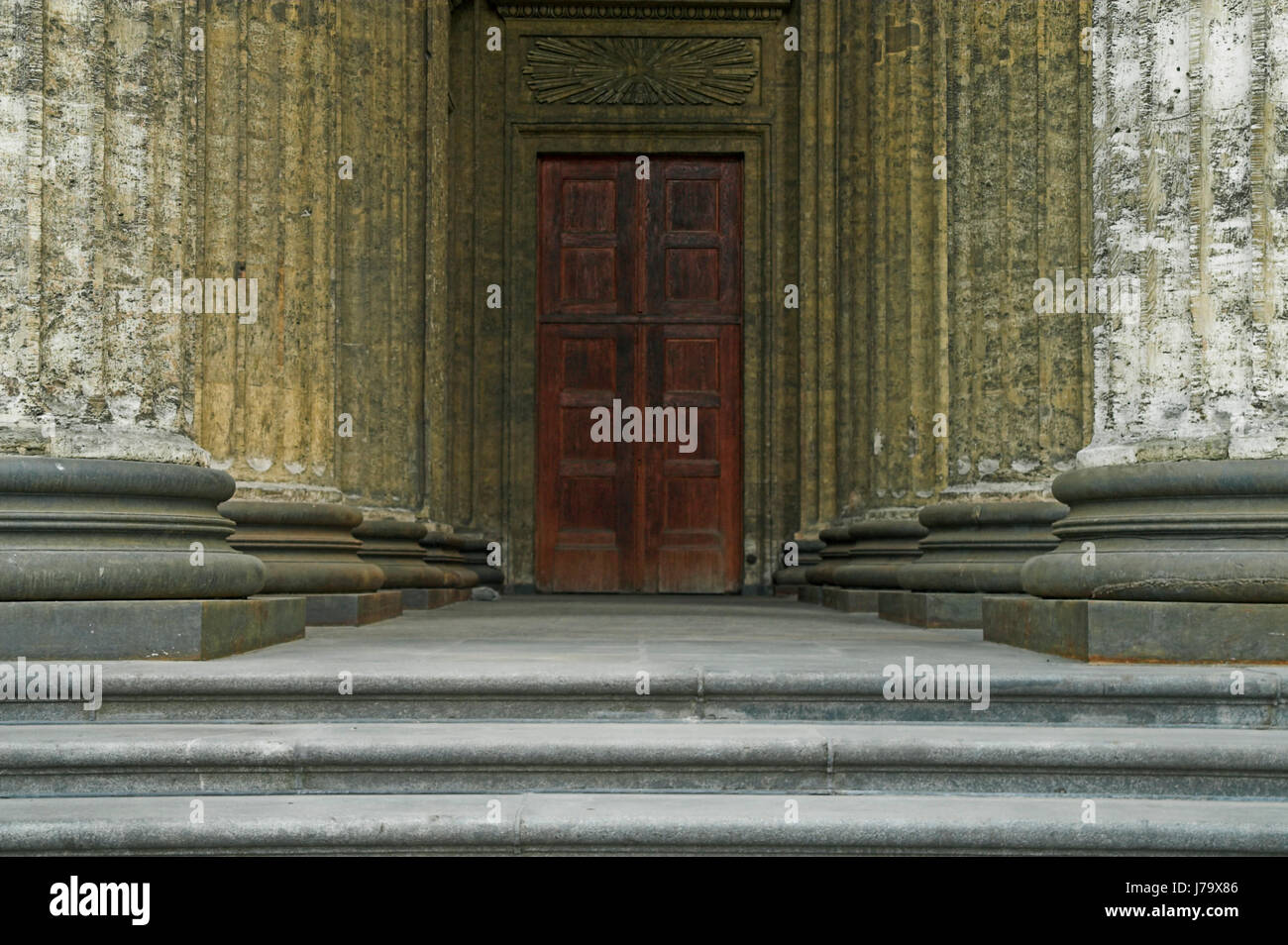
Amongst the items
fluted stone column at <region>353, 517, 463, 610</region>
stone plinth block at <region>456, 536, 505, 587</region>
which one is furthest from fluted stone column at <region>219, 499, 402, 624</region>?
stone plinth block at <region>456, 536, 505, 587</region>

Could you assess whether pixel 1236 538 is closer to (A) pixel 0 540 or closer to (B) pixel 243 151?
(A) pixel 0 540

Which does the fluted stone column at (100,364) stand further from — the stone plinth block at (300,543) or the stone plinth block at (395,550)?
the stone plinth block at (395,550)

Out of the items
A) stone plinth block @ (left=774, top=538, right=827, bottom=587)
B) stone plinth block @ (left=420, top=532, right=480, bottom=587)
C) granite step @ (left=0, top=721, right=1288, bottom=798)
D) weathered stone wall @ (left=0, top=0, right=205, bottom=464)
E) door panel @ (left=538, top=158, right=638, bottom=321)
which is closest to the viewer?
granite step @ (left=0, top=721, right=1288, bottom=798)

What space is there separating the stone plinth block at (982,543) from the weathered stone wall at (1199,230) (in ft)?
5.22

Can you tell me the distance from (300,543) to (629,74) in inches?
259

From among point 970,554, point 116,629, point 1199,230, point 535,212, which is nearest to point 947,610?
point 970,554

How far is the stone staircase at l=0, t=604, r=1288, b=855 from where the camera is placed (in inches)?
106

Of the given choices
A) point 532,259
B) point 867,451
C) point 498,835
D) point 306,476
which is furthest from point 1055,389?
point 532,259

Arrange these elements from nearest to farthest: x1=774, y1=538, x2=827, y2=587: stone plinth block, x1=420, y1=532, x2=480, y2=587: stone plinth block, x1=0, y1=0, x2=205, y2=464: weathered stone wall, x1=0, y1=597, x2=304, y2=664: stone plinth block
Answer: x1=0, y1=597, x2=304, y2=664: stone plinth block → x1=0, y1=0, x2=205, y2=464: weathered stone wall → x1=420, y1=532, x2=480, y2=587: stone plinth block → x1=774, y1=538, x2=827, y2=587: stone plinth block

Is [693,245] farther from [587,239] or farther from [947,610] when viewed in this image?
[947,610]

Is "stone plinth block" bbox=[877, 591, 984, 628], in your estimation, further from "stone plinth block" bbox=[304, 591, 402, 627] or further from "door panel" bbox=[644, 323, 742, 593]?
"door panel" bbox=[644, 323, 742, 593]

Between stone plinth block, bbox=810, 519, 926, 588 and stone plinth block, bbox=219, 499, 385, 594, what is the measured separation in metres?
3.06

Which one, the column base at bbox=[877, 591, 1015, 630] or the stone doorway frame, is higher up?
the stone doorway frame
